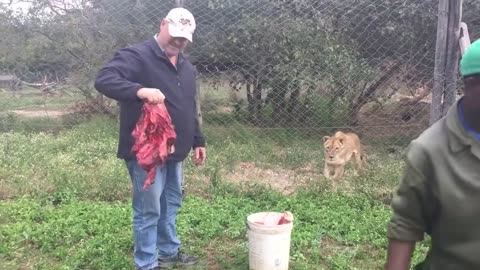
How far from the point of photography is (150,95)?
313cm

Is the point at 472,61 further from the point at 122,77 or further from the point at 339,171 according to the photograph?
the point at 339,171

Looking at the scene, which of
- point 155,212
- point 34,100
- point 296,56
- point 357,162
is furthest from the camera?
point 34,100

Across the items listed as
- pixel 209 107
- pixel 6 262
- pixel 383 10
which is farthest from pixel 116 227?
pixel 383 10

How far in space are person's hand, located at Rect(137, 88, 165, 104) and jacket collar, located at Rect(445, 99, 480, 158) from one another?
2.01 m

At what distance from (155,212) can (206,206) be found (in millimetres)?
1579

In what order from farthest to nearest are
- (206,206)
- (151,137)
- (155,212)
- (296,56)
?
1. (296,56)
2. (206,206)
3. (155,212)
4. (151,137)

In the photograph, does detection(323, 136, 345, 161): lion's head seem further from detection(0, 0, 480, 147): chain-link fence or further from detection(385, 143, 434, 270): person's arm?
detection(385, 143, 434, 270): person's arm

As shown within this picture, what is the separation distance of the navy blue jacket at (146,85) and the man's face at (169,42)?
5 centimetres

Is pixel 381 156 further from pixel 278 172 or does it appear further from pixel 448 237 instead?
pixel 448 237

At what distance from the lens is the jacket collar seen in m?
1.35

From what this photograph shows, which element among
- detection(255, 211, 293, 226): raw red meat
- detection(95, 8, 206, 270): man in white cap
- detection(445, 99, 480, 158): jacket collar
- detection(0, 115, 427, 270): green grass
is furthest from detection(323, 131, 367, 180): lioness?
detection(445, 99, 480, 158): jacket collar

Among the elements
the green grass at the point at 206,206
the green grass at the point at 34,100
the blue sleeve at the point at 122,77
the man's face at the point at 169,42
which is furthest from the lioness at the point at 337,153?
the green grass at the point at 34,100

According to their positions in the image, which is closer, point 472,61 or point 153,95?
point 472,61

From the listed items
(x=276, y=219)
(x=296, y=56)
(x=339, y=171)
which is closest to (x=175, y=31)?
(x=276, y=219)
